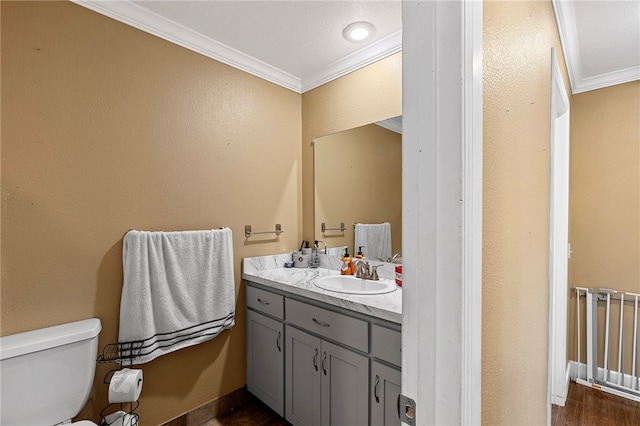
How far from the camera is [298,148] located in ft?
8.48

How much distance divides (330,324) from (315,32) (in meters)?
1.71

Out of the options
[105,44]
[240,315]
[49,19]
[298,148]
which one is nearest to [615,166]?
[298,148]

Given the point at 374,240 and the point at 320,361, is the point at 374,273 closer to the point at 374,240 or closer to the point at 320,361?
the point at 374,240

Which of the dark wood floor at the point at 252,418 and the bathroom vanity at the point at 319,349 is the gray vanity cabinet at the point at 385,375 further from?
the dark wood floor at the point at 252,418

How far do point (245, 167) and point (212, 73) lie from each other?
64 centimetres

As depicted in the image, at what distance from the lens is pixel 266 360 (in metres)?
2.03

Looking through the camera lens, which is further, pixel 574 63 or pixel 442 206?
pixel 574 63

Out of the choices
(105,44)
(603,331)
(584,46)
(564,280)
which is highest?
(584,46)

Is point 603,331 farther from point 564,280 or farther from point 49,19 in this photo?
point 49,19

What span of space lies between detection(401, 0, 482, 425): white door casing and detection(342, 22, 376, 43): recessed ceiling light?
142cm

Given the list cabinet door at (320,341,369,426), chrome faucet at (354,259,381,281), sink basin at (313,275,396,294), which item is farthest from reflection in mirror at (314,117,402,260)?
cabinet door at (320,341,369,426)

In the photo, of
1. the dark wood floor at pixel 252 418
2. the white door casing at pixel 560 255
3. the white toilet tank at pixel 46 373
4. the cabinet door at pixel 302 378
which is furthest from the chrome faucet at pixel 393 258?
the white toilet tank at pixel 46 373

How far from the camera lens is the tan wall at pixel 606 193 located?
2.22 meters

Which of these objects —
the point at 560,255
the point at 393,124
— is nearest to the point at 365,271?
the point at 393,124
